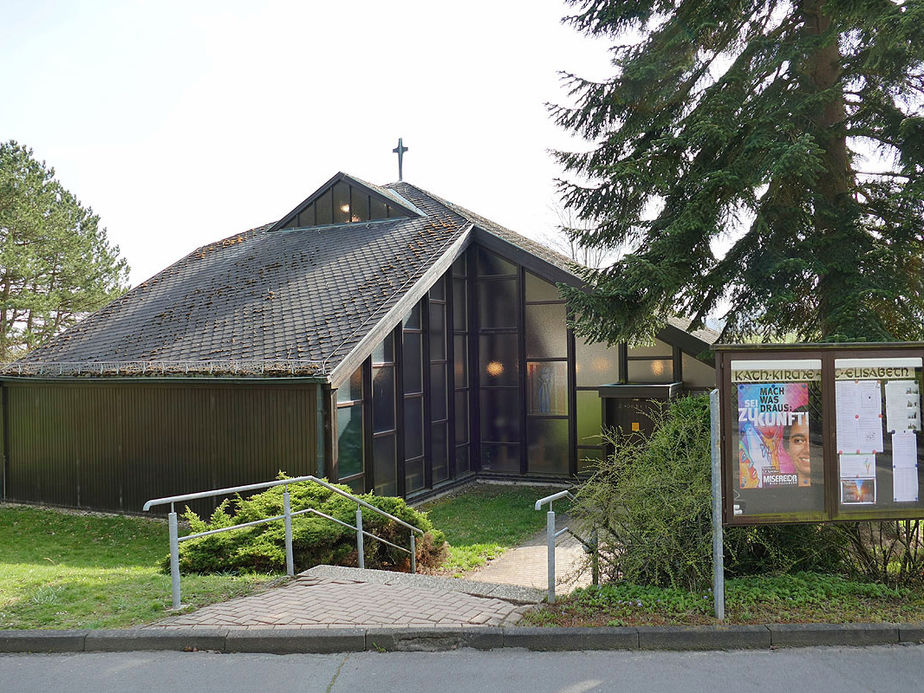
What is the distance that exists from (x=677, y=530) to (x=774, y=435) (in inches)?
43.1

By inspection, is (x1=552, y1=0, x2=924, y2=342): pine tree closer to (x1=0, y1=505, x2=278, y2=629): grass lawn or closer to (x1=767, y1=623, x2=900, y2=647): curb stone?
(x1=767, y1=623, x2=900, y2=647): curb stone

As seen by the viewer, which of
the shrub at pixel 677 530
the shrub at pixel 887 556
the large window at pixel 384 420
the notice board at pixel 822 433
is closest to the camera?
the notice board at pixel 822 433

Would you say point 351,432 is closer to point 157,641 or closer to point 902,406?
point 157,641

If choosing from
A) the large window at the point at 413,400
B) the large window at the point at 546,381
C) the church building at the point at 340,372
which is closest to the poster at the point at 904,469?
the church building at the point at 340,372

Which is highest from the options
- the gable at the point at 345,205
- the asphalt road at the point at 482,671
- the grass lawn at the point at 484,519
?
the gable at the point at 345,205

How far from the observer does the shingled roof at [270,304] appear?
13.4 m

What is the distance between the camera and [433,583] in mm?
7371

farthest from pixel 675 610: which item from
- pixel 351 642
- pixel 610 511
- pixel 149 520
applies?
pixel 149 520

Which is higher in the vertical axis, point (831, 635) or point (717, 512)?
point (717, 512)

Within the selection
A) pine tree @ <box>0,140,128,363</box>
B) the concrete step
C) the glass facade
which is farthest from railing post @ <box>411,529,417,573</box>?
pine tree @ <box>0,140,128,363</box>

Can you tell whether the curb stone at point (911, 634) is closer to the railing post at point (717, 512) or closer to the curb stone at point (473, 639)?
the curb stone at point (473, 639)

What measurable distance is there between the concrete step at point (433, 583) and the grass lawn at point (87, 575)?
0.64 metres

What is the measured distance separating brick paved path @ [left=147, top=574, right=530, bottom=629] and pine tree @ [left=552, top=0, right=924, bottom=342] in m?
5.41

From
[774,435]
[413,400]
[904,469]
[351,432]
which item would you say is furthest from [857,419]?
[413,400]
